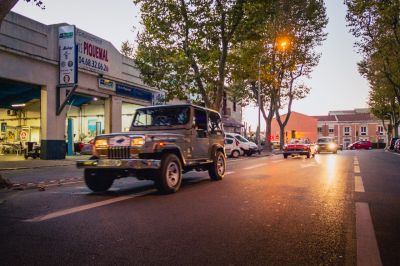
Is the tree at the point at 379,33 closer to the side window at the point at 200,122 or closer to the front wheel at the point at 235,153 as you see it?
the front wheel at the point at 235,153

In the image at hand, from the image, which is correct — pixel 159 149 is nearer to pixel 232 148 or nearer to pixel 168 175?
pixel 168 175

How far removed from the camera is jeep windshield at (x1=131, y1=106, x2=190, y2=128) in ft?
30.9

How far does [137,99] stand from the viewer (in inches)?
1125

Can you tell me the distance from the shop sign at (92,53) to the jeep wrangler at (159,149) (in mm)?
14149

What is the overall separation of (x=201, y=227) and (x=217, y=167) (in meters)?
5.97

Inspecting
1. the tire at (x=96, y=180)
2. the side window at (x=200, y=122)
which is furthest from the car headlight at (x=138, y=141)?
the side window at (x=200, y=122)

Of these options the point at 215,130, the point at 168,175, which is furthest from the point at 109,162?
the point at 215,130

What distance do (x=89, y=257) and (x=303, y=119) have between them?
99.2 meters

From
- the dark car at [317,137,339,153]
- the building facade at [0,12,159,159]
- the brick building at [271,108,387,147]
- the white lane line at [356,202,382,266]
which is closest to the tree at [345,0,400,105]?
the dark car at [317,137,339,153]

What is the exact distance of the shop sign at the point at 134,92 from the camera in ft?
86.7

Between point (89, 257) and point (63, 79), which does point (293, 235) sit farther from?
point (63, 79)

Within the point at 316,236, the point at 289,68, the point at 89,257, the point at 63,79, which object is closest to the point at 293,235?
the point at 316,236

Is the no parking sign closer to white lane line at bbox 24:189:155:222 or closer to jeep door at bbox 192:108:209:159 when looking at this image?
jeep door at bbox 192:108:209:159

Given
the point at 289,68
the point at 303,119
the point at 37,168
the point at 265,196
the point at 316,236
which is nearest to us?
the point at 316,236
